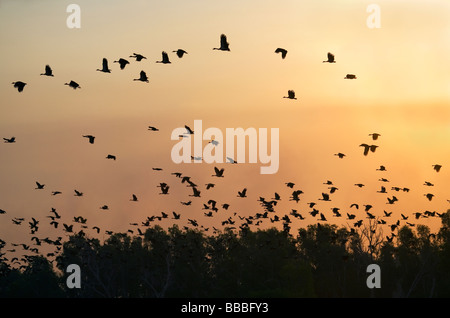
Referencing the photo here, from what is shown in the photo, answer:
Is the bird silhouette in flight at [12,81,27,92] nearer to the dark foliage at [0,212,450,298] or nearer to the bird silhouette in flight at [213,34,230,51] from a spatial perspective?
the bird silhouette in flight at [213,34,230,51]

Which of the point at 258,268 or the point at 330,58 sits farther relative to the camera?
the point at 258,268

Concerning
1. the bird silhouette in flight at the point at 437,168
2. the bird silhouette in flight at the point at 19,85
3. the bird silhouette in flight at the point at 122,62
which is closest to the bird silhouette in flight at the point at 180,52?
the bird silhouette in flight at the point at 122,62

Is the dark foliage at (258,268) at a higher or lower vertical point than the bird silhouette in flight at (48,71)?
lower

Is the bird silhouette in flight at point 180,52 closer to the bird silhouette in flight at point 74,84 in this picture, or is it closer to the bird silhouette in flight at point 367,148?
the bird silhouette in flight at point 74,84

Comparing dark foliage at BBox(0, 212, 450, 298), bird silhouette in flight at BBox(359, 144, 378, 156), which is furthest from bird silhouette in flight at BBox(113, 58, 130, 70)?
dark foliage at BBox(0, 212, 450, 298)

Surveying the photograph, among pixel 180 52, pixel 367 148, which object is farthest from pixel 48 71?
pixel 367 148

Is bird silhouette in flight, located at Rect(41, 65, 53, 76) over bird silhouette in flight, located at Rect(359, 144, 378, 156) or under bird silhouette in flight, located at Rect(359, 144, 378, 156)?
over

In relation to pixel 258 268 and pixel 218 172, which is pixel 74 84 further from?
pixel 258 268

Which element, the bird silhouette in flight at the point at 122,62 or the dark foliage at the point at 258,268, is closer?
the bird silhouette in flight at the point at 122,62

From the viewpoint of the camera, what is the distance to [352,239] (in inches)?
5615

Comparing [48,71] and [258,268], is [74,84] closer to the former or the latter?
[48,71]

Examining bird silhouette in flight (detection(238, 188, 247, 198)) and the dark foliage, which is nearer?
bird silhouette in flight (detection(238, 188, 247, 198))
